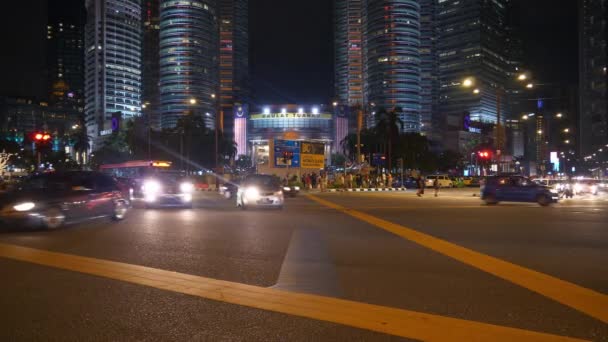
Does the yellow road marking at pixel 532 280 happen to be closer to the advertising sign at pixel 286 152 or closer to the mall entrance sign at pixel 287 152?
the advertising sign at pixel 286 152

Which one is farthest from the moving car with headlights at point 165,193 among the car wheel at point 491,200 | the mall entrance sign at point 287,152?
the mall entrance sign at point 287,152

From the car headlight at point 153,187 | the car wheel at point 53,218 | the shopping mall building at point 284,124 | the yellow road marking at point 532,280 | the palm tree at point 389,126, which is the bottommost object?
the yellow road marking at point 532,280

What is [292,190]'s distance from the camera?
3294 cm

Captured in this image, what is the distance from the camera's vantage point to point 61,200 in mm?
12883

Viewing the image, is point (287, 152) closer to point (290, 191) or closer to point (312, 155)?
point (312, 155)

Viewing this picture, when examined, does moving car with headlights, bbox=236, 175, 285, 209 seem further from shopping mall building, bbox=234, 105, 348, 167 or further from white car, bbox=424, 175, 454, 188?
shopping mall building, bbox=234, 105, 348, 167

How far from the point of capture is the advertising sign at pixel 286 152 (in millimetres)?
49056

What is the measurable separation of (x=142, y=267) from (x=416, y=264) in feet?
15.1

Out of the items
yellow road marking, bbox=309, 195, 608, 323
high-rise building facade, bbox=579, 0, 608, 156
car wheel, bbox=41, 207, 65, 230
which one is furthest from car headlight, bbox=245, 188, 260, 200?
high-rise building facade, bbox=579, 0, 608, 156

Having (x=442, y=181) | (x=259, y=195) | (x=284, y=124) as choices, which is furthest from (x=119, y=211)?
(x=284, y=124)

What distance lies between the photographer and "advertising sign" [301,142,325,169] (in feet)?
166

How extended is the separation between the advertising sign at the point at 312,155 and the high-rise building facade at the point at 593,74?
110049 mm

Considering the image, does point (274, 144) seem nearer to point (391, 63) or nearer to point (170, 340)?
point (170, 340)

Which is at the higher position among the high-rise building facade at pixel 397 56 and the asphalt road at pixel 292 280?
the high-rise building facade at pixel 397 56
